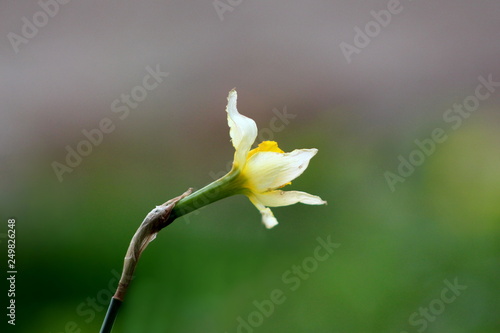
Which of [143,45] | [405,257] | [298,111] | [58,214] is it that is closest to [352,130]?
[298,111]

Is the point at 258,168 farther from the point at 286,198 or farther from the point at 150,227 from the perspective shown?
the point at 150,227

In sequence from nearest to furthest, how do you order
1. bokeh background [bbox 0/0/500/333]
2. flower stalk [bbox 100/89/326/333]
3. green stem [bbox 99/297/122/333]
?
green stem [bbox 99/297/122/333] < flower stalk [bbox 100/89/326/333] < bokeh background [bbox 0/0/500/333]

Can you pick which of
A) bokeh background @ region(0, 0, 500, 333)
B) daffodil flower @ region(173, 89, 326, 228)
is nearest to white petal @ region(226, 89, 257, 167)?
daffodil flower @ region(173, 89, 326, 228)

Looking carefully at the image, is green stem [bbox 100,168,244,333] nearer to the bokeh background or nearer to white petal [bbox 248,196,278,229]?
white petal [bbox 248,196,278,229]

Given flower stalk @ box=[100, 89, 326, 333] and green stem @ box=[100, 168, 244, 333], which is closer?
green stem @ box=[100, 168, 244, 333]

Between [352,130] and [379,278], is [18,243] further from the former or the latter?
[352,130]

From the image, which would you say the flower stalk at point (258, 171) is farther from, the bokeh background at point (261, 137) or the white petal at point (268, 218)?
the bokeh background at point (261, 137)

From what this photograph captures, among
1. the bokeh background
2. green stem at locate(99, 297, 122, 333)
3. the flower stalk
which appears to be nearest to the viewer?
green stem at locate(99, 297, 122, 333)
